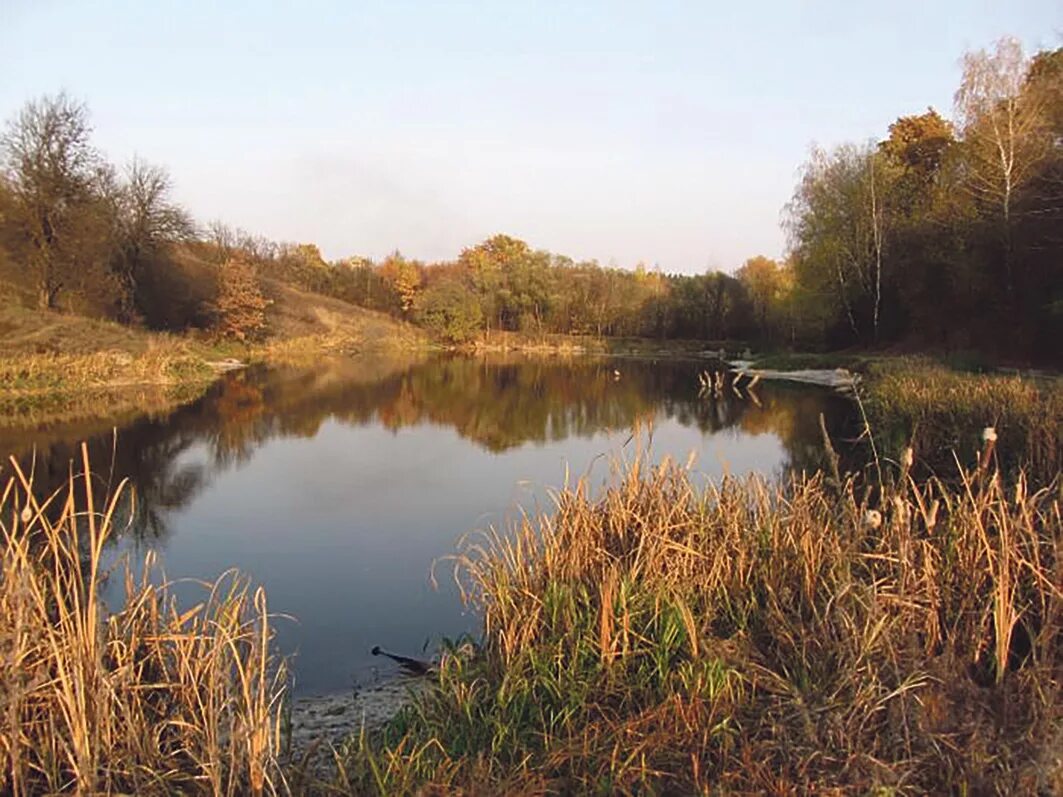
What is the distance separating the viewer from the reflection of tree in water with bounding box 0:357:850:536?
12.2 meters

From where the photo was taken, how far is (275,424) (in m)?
18.0

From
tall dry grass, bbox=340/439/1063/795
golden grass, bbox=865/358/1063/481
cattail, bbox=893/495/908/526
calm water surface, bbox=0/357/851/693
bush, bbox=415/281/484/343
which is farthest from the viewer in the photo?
bush, bbox=415/281/484/343

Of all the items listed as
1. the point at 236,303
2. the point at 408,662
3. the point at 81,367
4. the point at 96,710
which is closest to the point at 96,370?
the point at 81,367

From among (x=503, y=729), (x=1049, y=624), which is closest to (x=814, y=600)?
(x=1049, y=624)

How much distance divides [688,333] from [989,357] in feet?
107

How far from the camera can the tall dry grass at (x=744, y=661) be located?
2789 millimetres

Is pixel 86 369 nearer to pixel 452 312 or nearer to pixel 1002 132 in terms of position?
pixel 1002 132

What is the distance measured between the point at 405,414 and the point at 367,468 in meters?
7.27

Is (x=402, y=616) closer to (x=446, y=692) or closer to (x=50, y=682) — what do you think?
(x=446, y=692)

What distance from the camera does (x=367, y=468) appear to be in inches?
524

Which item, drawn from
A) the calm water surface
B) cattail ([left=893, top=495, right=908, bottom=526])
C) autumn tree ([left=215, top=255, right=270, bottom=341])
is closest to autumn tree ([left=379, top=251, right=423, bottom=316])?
autumn tree ([left=215, top=255, right=270, bottom=341])

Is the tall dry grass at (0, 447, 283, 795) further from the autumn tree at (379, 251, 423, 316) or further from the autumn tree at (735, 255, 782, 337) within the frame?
the autumn tree at (379, 251, 423, 316)

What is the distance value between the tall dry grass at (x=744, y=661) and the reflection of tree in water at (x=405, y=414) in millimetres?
4188

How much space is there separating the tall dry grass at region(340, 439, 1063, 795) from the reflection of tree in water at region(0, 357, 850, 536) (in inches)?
165
